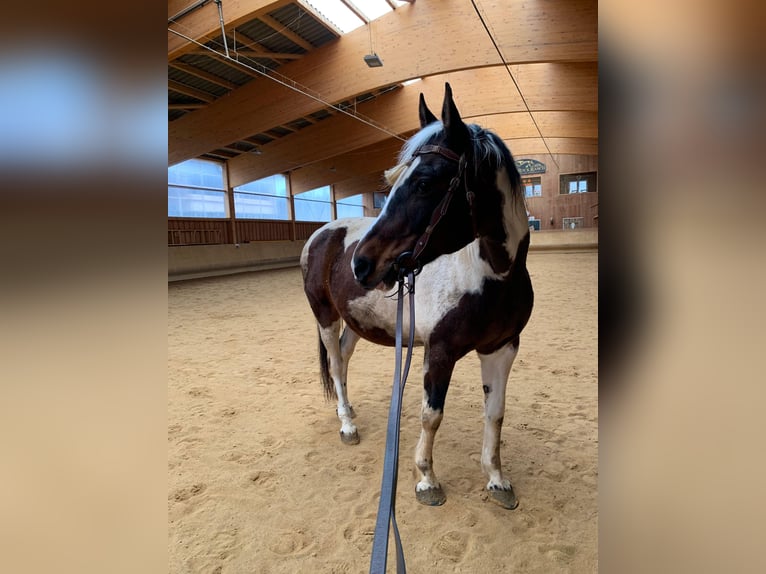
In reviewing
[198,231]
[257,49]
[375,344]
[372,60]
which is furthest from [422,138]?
[198,231]

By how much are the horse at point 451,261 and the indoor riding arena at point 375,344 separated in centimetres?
1

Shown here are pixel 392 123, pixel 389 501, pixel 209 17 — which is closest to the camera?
pixel 389 501

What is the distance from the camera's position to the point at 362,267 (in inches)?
59.4

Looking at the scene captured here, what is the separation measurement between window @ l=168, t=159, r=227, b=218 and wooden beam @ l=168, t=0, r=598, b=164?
220cm

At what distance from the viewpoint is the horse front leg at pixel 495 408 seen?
1.93 metres

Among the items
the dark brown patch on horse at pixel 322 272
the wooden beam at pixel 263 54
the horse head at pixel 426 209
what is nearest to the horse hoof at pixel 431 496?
the horse head at pixel 426 209

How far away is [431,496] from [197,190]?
1339cm

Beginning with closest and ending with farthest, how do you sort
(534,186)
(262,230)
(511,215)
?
(511,215)
(262,230)
(534,186)

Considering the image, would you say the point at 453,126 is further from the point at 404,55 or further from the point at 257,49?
the point at 257,49

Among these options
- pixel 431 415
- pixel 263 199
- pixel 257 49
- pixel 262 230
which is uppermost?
pixel 257 49
